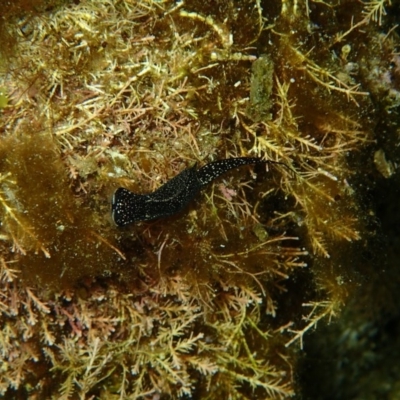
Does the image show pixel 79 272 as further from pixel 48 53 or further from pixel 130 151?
pixel 48 53

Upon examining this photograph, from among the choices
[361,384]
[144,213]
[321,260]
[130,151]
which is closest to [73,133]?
[130,151]

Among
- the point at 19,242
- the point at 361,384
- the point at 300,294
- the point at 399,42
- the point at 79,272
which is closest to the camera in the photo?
the point at 19,242

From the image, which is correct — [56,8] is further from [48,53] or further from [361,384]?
[361,384]

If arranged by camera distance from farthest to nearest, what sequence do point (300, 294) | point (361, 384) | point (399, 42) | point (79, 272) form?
point (361, 384), point (300, 294), point (399, 42), point (79, 272)

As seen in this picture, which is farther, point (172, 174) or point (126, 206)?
point (172, 174)

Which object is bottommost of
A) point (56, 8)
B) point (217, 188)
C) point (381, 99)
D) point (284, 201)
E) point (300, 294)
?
point (300, 294)

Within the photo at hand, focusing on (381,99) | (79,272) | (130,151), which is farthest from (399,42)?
(79,272)

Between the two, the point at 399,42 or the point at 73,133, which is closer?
the point at 73,133

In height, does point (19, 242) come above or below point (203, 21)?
below
